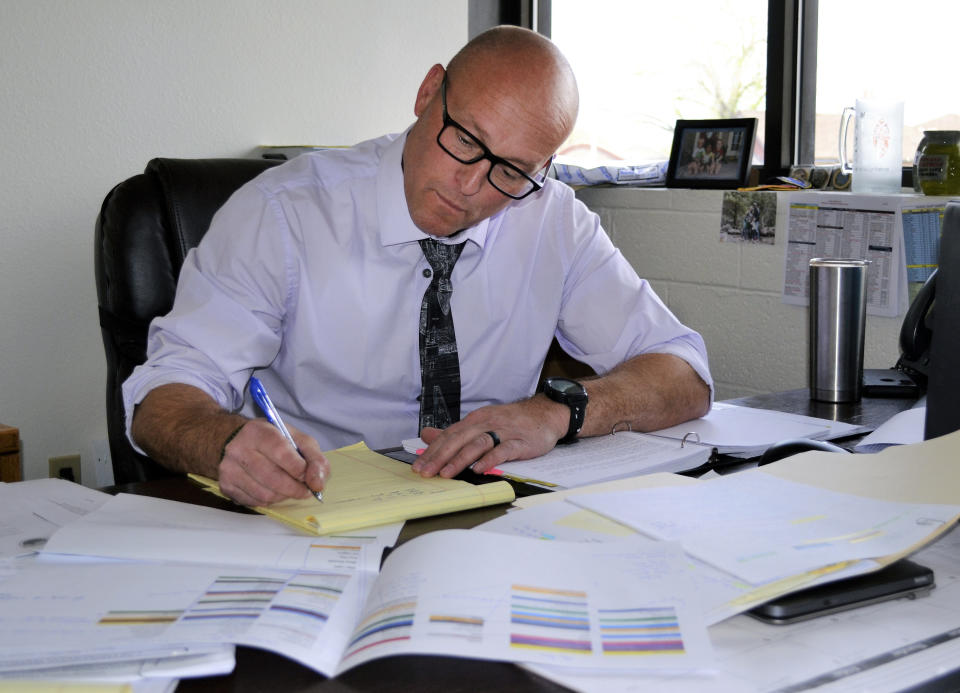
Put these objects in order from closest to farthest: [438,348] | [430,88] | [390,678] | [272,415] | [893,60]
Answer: [390,678], [272,415], [430,88], [438,348], [893,60]

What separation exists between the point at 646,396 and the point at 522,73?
1.56 feet

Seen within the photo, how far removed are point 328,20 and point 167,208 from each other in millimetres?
1343

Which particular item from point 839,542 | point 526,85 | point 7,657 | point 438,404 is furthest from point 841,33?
point 7,657

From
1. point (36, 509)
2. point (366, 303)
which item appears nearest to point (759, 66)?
point (366, 303)

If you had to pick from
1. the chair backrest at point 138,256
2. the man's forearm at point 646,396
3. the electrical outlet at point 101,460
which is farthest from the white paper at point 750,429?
the electrical outlet at point 101,460

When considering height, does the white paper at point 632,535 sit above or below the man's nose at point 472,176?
below

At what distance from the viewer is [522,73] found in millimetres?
1350

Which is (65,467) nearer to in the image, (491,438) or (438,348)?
(438,348)

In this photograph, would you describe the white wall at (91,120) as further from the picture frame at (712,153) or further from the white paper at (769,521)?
the white paper at (769,521)

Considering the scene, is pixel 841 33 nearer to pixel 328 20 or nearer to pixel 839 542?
pixel 328 20

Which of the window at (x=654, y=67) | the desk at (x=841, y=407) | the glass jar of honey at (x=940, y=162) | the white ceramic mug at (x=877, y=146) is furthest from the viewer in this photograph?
the window at (x=654, y=67)

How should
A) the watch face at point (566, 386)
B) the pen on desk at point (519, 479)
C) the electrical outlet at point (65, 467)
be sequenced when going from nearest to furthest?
the pen on desk at point (519, 479), the watch face at point (566, 386), the electrical outlet at point (65, 467)

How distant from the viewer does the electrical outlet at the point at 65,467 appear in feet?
7.73

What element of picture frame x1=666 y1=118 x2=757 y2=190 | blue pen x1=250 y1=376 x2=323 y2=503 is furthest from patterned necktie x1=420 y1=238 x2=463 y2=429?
picture frame x1=666 y1=118 x2=757 y2=190
